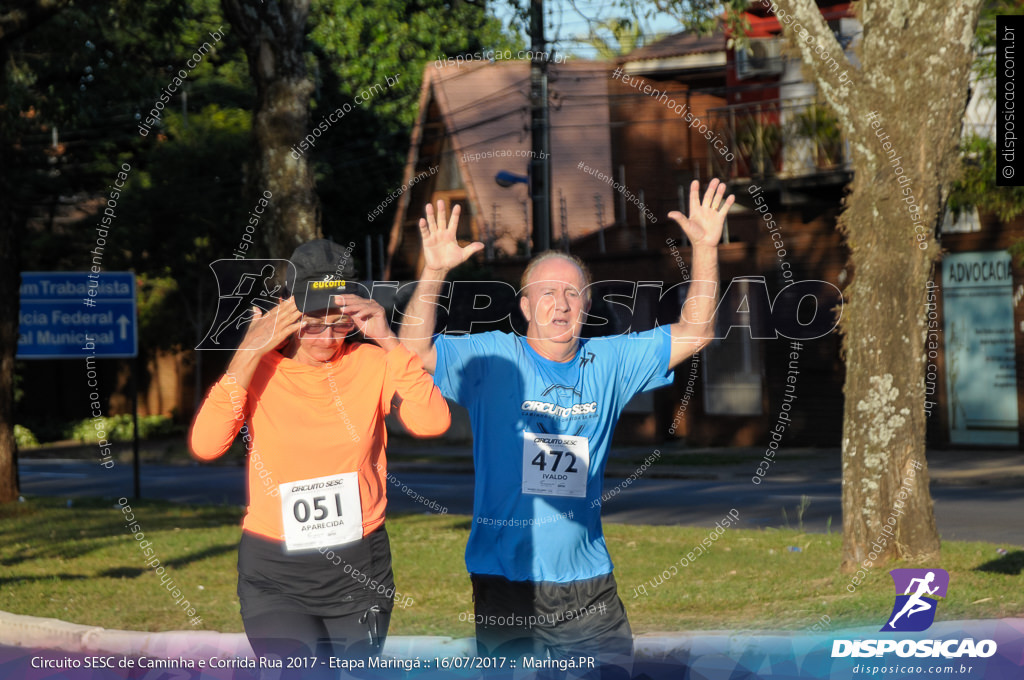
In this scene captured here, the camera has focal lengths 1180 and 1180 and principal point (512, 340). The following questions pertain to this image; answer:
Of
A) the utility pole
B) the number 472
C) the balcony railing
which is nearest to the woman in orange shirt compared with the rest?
the number 472

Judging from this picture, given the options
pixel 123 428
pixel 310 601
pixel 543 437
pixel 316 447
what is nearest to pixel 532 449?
pixel 543 437

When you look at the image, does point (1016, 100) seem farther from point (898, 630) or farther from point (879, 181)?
point (898, 630)

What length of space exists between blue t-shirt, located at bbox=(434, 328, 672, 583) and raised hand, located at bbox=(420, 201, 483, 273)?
292 mm

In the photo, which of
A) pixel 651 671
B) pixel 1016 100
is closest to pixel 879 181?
pixel 1016 100

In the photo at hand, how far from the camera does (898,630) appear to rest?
6.09 meters

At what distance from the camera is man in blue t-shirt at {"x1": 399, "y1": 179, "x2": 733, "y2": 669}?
4098 millimetres

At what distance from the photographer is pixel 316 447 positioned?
4.24m

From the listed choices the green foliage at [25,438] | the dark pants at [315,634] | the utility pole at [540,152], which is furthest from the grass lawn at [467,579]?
the green foliage at [25,438]

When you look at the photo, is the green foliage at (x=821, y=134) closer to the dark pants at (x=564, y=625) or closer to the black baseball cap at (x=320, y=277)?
the black baseball cap at (x=320, y=277)

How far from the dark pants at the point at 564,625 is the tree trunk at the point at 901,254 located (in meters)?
4.75

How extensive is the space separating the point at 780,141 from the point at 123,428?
22298mm

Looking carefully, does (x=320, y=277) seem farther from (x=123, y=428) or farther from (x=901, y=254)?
(x=123, y=428)

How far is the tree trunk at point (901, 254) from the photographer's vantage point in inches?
329

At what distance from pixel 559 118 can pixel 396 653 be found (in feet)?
72.1
